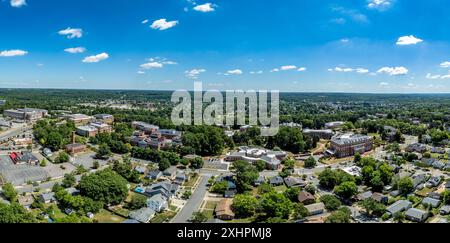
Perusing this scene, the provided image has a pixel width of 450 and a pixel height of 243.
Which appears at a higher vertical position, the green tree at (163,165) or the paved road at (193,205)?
the green tree at (163,165)

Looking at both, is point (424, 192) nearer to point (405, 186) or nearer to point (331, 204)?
point (405, 186)

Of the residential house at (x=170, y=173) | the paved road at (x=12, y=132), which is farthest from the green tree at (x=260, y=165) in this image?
the paved road at (x=12, y=132)

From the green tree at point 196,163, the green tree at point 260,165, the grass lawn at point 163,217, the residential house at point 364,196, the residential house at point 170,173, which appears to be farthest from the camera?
the green tree at point 196,163

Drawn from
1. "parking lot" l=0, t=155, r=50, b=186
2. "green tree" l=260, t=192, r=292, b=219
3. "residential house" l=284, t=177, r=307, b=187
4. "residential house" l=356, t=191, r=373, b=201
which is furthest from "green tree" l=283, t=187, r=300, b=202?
"parking lot" l=0, t=155, r=50, b=186

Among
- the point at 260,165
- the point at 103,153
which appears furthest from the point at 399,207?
the point at 103,153

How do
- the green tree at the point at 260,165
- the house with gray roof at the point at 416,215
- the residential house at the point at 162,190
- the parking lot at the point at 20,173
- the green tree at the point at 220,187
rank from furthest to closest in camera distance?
the green tree at the point at 260,165
the parking lot at the point at 20,173
the green tree at the point at 220,187
the residential house at the point at 162,190
the house with gray roof at the point at 416,215

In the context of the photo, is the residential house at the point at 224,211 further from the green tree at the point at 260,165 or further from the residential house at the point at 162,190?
the green tree at the point at 260,165
